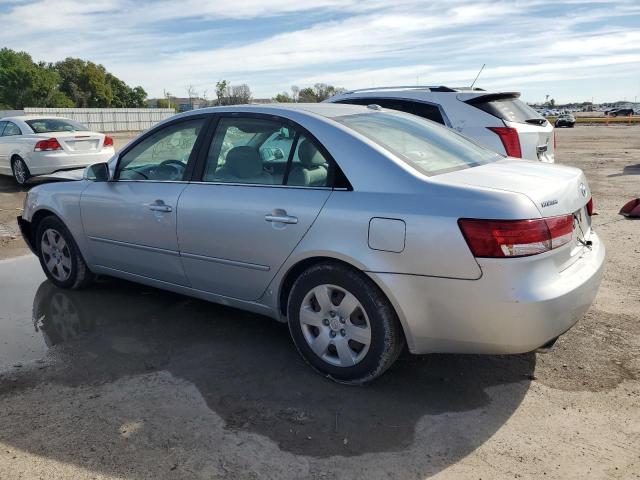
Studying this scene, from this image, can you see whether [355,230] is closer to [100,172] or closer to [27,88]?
[100,172]

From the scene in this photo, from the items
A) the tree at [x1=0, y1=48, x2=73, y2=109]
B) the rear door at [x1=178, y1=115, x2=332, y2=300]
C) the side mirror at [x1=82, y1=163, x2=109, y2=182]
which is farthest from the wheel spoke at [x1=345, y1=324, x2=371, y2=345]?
the tree at [x1=0, y1=48, x2=73, y2=109]

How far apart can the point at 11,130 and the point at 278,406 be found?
37.4 ft

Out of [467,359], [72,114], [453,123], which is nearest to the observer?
[467,359]

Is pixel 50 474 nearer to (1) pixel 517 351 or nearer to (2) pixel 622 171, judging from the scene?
(1) pixel 517 351

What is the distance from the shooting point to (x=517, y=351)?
303 centimetres

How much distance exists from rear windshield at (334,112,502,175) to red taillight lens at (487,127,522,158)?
240cm

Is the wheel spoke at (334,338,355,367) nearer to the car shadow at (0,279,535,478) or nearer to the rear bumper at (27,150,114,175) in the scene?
the car shadow at (0,279,535,478)

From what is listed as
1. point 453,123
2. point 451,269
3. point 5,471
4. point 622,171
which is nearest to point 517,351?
point 451,269

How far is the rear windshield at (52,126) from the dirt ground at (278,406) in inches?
331

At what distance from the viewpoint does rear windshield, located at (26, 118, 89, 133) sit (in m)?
11.9

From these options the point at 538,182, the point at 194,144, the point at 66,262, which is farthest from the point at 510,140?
the point at 66,262

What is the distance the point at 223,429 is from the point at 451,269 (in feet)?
4.67

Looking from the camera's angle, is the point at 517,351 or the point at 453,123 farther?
the point at 453,123

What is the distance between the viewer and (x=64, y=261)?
5230 mm
